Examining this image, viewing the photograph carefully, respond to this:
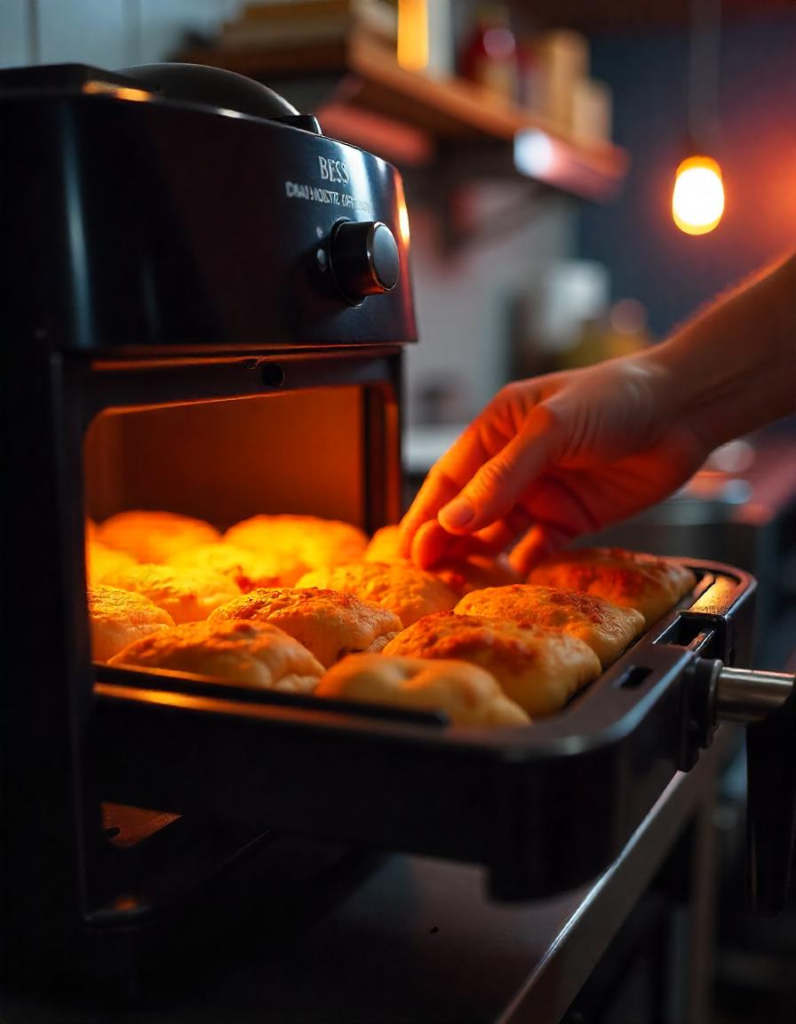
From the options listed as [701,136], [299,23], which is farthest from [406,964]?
[701,136]

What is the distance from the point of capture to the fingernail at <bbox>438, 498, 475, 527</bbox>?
1.03 metres

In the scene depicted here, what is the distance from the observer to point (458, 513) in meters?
1.03

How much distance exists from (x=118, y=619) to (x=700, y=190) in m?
2.86

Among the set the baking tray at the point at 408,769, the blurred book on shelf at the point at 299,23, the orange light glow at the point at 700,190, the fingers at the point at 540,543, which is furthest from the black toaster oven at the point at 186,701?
the orange light glow at the point at 700,190

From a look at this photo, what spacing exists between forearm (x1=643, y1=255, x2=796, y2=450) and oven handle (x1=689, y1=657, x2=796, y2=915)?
56 centimetres

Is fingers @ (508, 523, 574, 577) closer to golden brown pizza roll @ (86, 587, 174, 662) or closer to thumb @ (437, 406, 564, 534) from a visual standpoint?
thumb @ (437, 406, 564, 534)

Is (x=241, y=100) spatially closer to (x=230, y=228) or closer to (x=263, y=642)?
(x=230, y=228)

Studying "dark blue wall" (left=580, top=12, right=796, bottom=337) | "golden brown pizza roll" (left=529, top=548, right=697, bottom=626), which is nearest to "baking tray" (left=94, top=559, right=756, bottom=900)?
"golden brown pizza roll" (left=529, top=548, right=697, bottom=626)

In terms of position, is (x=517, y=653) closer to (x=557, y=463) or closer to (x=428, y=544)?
(x=428, y=544)

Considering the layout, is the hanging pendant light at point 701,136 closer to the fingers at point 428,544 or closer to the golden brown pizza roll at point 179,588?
the fingers at point 428,544

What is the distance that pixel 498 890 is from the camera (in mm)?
582

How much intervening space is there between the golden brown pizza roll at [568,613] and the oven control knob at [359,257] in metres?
0.27

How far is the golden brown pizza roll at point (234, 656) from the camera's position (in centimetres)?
70

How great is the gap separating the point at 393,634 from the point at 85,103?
451 millimetres
